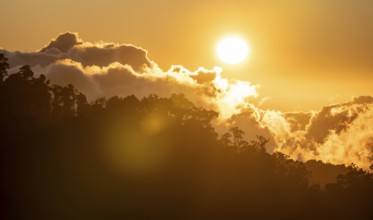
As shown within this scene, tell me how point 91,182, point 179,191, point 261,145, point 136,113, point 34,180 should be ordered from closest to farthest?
point 34,180 → point 91,182 → point 179,191 → point 136,113 → point 261,145

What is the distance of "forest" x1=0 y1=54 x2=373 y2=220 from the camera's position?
12850 centimetres

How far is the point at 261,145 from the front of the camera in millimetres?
169750

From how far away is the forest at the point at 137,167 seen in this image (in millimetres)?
128500

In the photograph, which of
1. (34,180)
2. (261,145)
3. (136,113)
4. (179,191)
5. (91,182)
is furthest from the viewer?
(261,145)

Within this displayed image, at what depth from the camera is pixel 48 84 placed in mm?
152750

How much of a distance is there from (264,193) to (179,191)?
25.2 m

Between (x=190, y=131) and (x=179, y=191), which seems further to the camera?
(x=190, y=131)

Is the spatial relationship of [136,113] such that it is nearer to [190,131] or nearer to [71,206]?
[190,131]

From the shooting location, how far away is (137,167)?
148250 millimetres

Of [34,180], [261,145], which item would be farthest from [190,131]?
[34,180]

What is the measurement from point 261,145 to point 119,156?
1663 inches

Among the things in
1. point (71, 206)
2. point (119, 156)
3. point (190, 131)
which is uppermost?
point (190, 131)

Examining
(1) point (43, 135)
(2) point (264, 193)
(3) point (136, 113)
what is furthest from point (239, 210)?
(1) point (43, 135)

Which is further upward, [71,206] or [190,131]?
[190,131]
